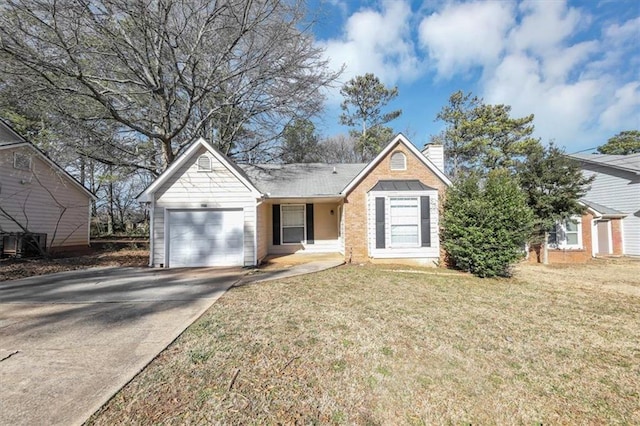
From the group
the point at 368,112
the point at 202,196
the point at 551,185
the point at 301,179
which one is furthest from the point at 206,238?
the point at 368,112

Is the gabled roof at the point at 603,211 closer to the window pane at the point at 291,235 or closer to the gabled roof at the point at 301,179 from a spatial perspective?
the gabled roof at the point at 301,179

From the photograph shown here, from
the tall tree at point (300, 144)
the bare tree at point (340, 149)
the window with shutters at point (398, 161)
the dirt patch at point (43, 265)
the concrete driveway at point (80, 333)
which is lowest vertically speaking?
the concrete driveway at point (80, 333)

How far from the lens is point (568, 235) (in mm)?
14961

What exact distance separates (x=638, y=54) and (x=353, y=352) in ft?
69.2

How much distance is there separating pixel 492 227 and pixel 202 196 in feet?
32.4

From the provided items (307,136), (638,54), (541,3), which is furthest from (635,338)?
(307,136)

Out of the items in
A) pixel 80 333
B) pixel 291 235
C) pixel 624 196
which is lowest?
pixel 80 333

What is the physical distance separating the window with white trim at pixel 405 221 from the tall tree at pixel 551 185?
523 centimetres

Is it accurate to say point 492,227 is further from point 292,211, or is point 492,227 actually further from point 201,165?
point 201,165

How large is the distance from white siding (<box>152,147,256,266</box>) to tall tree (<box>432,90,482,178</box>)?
22075 millimetres

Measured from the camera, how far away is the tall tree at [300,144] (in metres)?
18.6

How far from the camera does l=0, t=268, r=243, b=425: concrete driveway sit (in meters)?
2.72

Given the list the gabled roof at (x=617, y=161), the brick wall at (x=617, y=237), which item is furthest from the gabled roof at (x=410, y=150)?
the gabled roof at (x=617, y=161)

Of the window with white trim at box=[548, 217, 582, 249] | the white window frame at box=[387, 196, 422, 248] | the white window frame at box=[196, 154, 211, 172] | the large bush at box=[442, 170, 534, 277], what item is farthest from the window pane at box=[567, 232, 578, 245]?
the white window frame at box=[196, 154, 211, 172]
